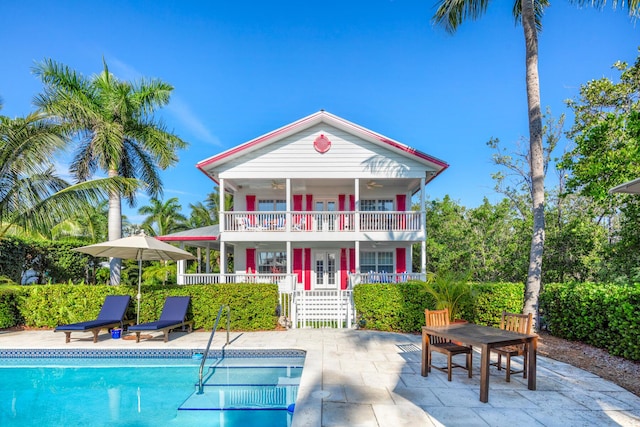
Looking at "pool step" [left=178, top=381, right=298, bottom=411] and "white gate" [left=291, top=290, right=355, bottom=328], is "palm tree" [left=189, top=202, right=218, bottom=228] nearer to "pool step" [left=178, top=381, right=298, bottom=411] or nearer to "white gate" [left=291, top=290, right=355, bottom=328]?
"white gate" [left=291, top=290, right=355, bottom=328]

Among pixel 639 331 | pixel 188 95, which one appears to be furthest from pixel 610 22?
pixel 188 95

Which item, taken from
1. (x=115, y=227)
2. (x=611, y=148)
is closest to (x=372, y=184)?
(x=611, y=148)

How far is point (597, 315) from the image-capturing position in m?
7.28

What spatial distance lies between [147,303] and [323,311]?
204 inches

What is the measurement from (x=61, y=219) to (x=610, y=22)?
56.2ft

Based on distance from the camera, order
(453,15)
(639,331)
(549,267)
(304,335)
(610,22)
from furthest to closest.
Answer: (549,267)
(453,15)
(610,22)
(304,335)
(639,331)

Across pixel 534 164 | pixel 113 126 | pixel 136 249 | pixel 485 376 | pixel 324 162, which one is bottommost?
pixel 485 376

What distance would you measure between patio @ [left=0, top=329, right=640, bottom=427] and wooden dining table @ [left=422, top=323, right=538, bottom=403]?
22 centimetres

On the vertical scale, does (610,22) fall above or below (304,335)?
above

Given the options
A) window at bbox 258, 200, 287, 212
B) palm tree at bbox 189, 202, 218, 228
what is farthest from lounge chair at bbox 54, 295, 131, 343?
palm tree at bbox 189, 202, 218, 228

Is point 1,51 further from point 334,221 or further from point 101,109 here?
point 334,221

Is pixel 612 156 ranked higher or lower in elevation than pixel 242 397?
higher

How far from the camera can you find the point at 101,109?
1319cm

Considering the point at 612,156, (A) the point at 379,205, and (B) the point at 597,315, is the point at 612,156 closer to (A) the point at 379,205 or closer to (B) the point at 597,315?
(B) the point at 597,315
